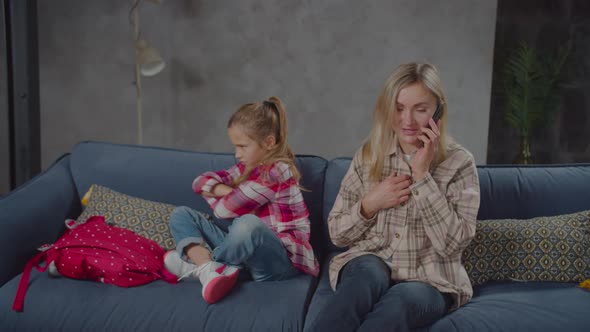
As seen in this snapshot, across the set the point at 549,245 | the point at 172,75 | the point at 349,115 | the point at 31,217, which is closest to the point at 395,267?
the point at 549,245

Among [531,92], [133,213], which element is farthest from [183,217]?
[531,92]

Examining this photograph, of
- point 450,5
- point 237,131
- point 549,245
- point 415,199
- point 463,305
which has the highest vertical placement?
point 450,5

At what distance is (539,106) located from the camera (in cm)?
416

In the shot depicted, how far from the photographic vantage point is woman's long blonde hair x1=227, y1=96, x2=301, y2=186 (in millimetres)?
2273

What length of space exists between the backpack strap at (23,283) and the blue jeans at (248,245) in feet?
1.49

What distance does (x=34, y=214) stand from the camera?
2.28m

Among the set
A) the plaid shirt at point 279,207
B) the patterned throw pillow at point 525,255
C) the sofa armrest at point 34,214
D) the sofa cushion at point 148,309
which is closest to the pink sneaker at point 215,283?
the sofa cushion at point 148,309

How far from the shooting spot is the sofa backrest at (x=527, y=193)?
2357mm

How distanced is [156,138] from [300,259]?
221 cm

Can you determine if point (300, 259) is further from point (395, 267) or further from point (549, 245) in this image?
point (549, 245)

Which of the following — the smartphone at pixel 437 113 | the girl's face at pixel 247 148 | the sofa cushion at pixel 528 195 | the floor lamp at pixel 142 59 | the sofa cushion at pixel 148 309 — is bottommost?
the sofa cushion at pixel 148 309

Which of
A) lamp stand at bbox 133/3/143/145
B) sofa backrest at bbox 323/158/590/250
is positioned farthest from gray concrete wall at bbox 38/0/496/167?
sofa backrest at bbox 323/158/590/250

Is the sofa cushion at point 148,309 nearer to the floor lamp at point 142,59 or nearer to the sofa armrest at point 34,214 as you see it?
the sofa armrest at point 34,214

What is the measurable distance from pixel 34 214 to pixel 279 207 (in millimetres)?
858
